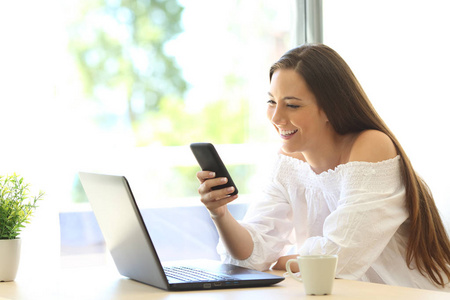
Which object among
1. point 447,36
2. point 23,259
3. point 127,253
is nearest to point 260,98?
point 447,36

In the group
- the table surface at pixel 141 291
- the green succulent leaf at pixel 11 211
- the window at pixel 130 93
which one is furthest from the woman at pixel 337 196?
the window at pixel 130 93

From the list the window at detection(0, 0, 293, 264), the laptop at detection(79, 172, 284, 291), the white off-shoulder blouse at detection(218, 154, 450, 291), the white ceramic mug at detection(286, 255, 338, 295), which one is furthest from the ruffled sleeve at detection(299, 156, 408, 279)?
the window at detection(0, 0, 293, 264)

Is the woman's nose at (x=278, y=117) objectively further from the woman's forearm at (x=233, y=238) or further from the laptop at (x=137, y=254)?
the laptop at (x=137, y=254)

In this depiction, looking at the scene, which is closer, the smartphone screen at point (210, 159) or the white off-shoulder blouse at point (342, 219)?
the smartphone screen at point (210, 159)

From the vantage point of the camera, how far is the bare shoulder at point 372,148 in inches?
68.6

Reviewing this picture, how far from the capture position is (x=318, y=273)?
3.67ft

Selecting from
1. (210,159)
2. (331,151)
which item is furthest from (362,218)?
(210,159)

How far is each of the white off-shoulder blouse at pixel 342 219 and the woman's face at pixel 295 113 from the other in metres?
0.12

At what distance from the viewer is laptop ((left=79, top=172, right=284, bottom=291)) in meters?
1.23

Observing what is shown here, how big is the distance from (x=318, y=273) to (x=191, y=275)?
0.34 meters

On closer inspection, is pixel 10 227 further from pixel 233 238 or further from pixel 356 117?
pixel 356 117

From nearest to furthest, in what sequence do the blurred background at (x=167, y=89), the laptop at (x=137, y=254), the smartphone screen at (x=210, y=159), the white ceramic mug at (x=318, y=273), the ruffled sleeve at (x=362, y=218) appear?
the white ceramic mug at (x=318, y=273)
the laptop at (x=137, y=254)
the smartphone screen at (x=210, y=159)
the ruffled sleeve at (x=362, y=218)
the blurred background at (x=167, y=89)

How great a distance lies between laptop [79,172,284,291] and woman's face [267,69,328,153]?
1.65 ft

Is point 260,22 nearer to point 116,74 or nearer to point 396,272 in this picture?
point 116,74
